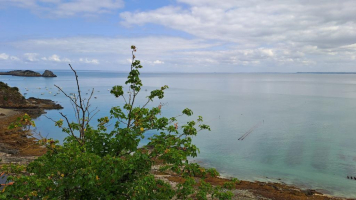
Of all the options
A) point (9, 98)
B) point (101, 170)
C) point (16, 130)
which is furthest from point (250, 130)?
point (9, 98)

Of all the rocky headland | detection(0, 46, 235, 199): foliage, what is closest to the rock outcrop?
the rocky headland

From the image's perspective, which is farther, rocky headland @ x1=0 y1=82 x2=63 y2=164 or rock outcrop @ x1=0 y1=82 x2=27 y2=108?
rock outcrop @ x1=0 y1=82 x2=27 y2=108

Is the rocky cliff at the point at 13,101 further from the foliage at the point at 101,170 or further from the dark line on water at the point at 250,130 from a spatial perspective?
the foliage at the point at 101,170

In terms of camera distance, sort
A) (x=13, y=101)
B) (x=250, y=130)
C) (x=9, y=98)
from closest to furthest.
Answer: (x=250, y=130) < (x=13, y=101) < (x=9, y=98)

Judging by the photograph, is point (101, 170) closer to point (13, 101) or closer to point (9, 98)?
point (13, 101)

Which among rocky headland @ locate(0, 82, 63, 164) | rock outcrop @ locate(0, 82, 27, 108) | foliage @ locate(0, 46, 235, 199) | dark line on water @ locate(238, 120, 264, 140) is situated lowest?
dark line on water @ locate(238, 120, 264, 140)

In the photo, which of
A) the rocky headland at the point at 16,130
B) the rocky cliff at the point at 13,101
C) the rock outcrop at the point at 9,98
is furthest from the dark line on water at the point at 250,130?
the rock outcrop at the point at 9,98

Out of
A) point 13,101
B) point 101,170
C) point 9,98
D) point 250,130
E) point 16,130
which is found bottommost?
point 250,130

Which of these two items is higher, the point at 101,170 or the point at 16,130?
the point at 101,170

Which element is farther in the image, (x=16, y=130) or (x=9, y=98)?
(x=9, y=98)

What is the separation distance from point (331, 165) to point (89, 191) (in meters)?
32.9

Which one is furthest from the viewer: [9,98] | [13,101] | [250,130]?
[9,98]

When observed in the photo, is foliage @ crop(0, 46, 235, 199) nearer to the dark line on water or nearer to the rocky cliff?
the dark line on water

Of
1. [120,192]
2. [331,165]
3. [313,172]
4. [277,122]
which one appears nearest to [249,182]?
[313,172]
